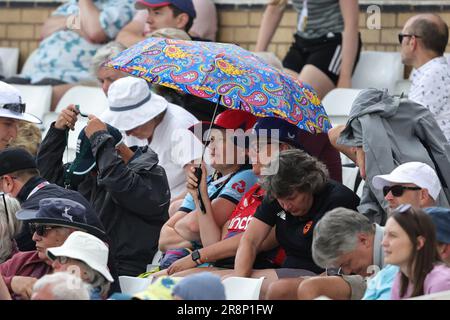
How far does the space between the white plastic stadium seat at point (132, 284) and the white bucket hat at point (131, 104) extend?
2.04m

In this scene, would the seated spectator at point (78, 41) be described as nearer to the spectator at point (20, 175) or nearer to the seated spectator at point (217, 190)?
the spectator at point (20, 175)

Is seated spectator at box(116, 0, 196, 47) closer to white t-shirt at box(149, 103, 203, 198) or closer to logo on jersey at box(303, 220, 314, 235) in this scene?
white t-shirt at box(149, 103, 203, 198)

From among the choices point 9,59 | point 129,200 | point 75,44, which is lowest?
point 9,59

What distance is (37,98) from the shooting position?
39.1 feet

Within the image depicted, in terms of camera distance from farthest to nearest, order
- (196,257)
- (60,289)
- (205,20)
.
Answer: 1. (205,20)
2. (196,257)
3. (60,289)

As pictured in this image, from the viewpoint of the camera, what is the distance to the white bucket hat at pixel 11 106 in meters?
8.74

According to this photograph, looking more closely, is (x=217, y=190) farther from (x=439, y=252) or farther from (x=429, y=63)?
(x=439, y=252)

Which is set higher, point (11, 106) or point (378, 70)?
point (11, 106)

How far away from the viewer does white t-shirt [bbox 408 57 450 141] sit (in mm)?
8734

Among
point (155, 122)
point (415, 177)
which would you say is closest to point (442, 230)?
point (415, 177)

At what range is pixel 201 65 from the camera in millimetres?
7664

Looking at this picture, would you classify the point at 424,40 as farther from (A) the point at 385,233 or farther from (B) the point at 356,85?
(A) the point at 385,233

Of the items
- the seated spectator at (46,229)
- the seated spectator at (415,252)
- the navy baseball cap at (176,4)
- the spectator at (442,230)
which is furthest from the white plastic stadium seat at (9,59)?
the seated spectator at (415,252)

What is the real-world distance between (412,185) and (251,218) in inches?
41.8
